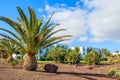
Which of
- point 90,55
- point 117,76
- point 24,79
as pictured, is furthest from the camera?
point 90,55

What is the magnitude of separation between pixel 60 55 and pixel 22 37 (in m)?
40.6

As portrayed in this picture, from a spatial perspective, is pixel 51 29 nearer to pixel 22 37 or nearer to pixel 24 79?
pixel 22 37

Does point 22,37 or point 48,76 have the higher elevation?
point 22,37

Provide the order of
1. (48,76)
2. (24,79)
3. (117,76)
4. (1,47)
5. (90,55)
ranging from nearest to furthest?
(24,79), (48,76), (117,76), (1,47), (90,55)

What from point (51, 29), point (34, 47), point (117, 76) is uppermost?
point (51, 29)

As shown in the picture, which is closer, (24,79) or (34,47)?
(24,79)

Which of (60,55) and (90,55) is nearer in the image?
(90,55)

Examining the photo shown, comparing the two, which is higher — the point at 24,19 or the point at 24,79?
the point at 24,19

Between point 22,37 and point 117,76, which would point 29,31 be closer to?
point 22,37

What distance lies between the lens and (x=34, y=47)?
20906 millimetres

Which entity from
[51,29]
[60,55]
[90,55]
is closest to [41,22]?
[51,29]

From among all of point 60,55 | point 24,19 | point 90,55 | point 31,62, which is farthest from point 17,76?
point 60,55

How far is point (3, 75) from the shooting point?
16969 mm

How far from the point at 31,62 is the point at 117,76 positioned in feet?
26.6
